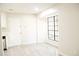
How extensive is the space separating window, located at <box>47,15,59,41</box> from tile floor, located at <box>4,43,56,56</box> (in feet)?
0.56

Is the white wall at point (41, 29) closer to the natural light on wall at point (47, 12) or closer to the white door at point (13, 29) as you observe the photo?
the natural light on wall at point (47, 12)

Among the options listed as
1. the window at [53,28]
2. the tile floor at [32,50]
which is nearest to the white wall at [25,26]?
the tile floor at [32,50]

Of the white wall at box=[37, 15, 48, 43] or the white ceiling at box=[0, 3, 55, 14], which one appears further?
the white wall at box=[37, 15, 48, 43]

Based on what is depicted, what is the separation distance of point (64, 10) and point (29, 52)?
90 centimetres

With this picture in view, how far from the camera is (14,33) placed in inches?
67.6

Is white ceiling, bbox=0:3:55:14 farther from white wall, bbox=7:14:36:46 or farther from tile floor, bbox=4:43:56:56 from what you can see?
tile floor, bbox=4:43:56:56

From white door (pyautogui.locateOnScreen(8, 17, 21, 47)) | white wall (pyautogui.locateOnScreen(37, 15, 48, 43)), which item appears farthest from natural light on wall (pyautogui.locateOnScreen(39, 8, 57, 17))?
white door (pyautogui.locateOnScreen(8, 17, 21, 47))

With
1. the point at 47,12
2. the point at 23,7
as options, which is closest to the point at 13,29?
the point at 23,7

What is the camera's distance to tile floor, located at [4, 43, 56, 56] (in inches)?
63.9

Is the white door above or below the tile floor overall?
above

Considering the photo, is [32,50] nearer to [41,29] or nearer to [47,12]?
[41,29]

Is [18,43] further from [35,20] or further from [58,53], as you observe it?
[58,53]

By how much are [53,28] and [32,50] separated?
1.70 feet

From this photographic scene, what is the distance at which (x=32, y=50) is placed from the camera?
5.55 feet
